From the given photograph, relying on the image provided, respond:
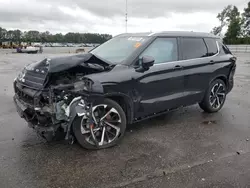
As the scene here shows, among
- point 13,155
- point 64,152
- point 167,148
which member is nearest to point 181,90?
point 167,148

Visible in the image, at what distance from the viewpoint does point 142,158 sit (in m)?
3.57

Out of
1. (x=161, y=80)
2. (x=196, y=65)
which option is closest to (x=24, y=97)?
(x=161, y=80)

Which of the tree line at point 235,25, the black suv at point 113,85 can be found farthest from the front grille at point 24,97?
the tree line at point 235,25

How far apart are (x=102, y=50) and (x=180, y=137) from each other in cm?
227

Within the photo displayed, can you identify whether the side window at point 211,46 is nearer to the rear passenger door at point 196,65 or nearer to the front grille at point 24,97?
the rear passenger door at point 196,65

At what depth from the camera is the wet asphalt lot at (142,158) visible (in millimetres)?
3006

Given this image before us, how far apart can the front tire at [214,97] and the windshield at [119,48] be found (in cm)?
204

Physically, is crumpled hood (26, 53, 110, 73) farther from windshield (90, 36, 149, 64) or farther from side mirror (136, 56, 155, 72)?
side mirror (136, 56, 155, 72)

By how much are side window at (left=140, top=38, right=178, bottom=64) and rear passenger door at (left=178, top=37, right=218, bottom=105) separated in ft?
0.76

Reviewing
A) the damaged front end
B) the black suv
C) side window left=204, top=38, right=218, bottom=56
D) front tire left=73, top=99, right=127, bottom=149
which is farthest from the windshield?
side window left=204, top=38, right=218, bottom=56

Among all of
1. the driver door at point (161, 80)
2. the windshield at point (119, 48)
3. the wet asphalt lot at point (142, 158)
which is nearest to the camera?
the wet asphalt lot at point (142, 158)

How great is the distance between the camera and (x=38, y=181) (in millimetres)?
2973

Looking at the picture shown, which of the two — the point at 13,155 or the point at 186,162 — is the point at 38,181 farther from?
the point at 186,162

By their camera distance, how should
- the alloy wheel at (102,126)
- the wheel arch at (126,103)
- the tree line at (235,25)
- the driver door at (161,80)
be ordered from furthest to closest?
1. the tree line at (235,25)
2. the driver door at (161,80)
3. the wheel arch at (126,103)
4. the alloy wheel at (102,126)
